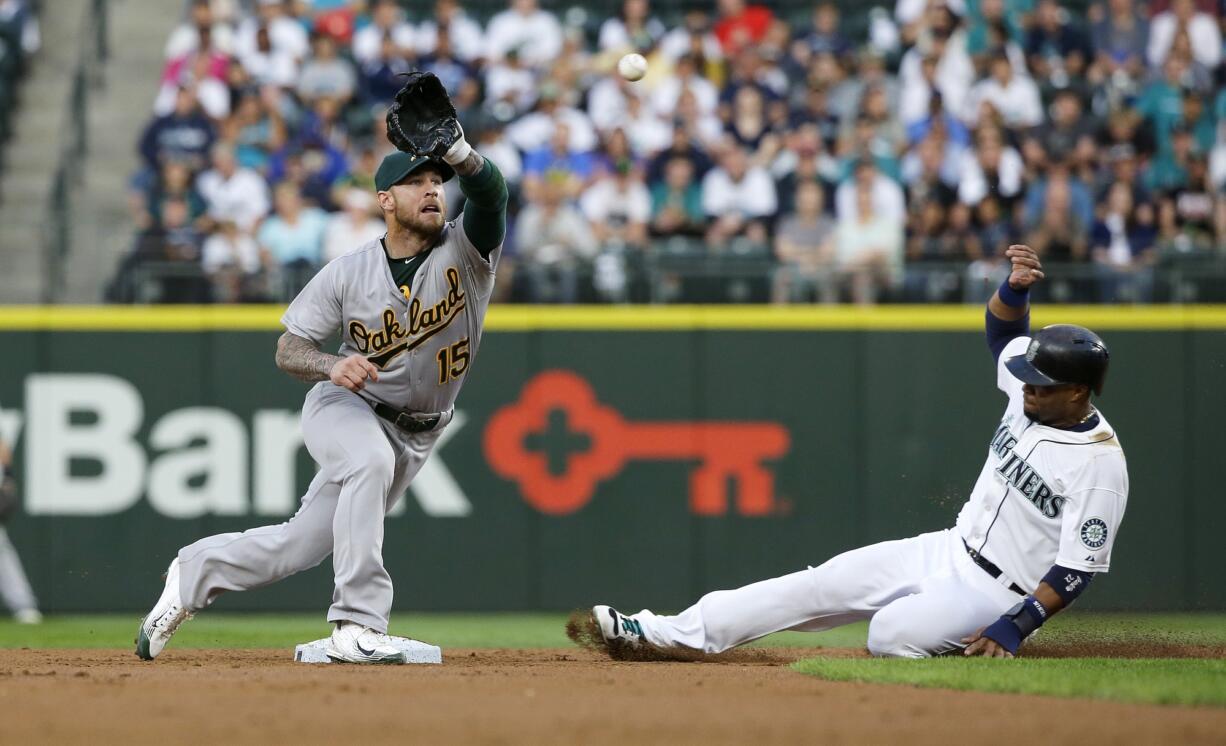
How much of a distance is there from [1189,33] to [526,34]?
5323mm

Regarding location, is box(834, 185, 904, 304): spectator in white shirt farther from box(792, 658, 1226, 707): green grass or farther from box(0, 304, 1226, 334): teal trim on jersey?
box(792, 658, 1226, 707): green grass

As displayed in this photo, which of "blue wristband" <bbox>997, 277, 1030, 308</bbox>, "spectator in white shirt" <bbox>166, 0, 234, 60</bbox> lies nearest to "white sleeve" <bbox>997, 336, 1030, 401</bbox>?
"blue wristband" <bbox>997, 277, 1030, 308</bbox>

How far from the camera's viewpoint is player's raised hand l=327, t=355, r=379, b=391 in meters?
6.32

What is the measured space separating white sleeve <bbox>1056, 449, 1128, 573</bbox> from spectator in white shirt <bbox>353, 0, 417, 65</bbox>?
8.69 meters

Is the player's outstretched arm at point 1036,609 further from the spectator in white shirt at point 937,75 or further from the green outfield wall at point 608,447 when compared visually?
the spectator in white shirt at point 937,75

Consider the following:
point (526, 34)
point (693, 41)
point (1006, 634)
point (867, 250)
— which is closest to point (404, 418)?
point (1006, 634)

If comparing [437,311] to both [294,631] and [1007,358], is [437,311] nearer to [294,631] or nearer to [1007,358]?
[1007,358]

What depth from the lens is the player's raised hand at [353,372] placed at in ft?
20.7

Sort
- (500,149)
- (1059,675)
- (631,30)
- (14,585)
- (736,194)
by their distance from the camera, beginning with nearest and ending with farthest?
(1059,675), (14,585), (736,194), (500,149), (631,30)

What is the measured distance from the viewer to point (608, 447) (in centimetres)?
1185

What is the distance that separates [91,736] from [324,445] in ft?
6.98

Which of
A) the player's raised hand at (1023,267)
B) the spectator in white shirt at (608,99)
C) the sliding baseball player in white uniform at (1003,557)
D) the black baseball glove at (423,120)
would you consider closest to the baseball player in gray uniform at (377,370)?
the black baseball glove at (423,120)

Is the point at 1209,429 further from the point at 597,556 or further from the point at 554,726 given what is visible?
the point at 554,726

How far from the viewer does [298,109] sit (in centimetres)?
1352
